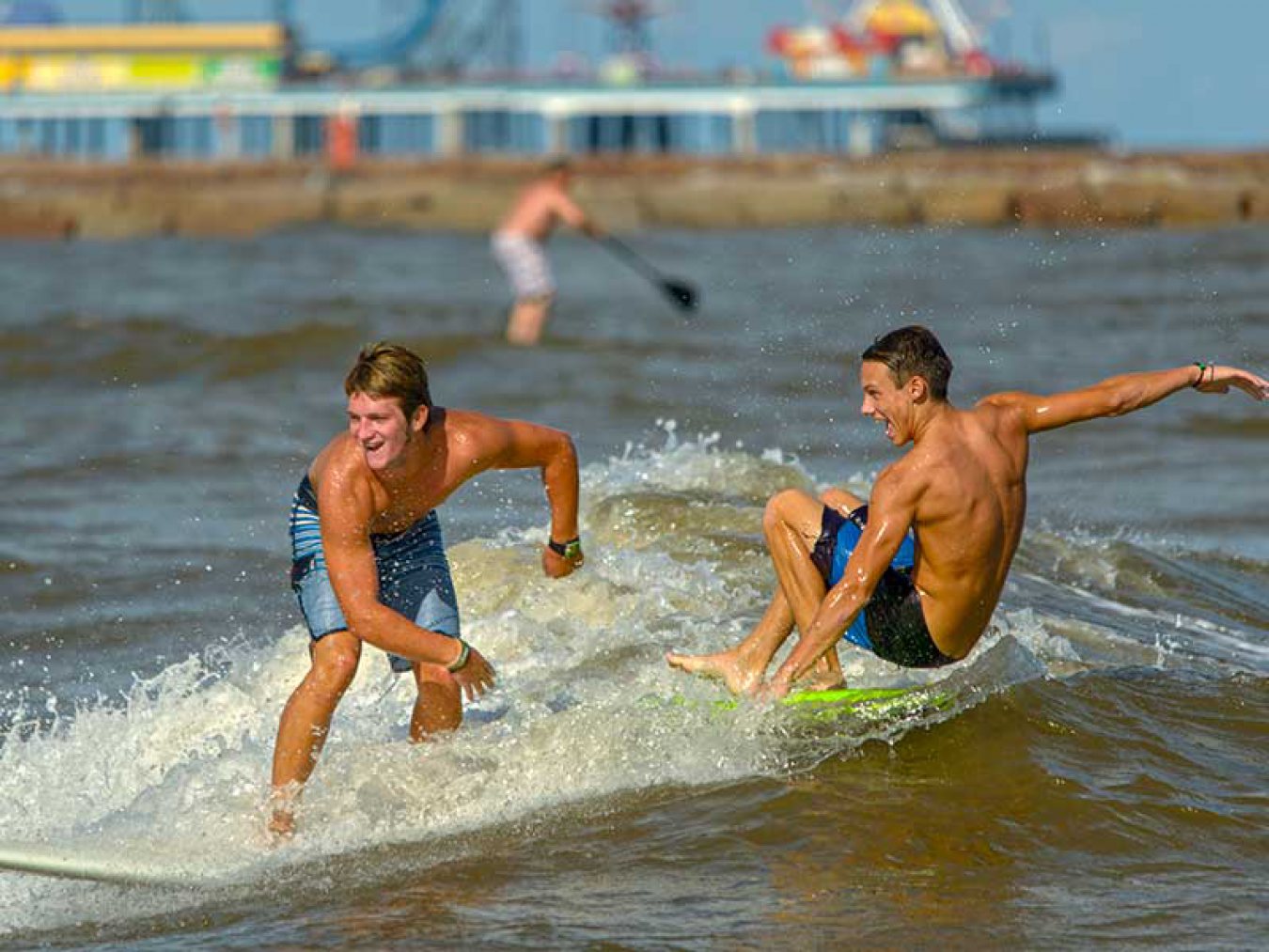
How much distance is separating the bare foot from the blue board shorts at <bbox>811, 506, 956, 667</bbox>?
387mm

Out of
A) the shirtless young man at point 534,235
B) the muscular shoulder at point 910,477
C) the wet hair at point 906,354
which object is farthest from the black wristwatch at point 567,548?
the shirtless young man at point 534,235

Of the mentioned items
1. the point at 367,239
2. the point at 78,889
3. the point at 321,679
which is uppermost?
the point at 321,679

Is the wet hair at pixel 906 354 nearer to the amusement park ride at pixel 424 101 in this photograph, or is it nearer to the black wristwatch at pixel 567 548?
the black wristwatch at pixel 567 548

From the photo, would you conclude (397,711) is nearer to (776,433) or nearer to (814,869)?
(814,869)

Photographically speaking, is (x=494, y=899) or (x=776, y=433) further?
(x=776, y=433)

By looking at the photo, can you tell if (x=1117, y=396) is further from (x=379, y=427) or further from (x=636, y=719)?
(x=379, y=427)

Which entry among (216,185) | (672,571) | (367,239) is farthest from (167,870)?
(216,185)

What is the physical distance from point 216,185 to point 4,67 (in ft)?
92.2

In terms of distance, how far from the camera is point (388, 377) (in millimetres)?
5973

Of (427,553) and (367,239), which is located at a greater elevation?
(427,553)

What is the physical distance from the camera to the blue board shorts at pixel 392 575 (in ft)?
21.0

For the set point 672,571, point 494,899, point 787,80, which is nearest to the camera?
point 494,899

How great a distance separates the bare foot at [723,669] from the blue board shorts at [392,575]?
36.9 inches

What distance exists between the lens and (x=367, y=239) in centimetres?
4481
